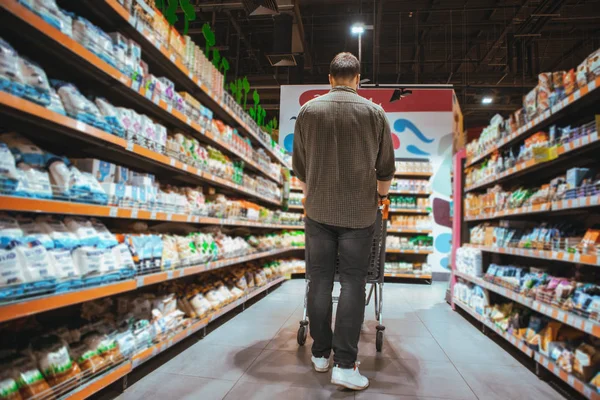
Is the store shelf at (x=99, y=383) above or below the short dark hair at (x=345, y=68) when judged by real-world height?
below

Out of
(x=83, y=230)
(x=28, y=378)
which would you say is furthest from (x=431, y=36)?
(x=28, y=378)

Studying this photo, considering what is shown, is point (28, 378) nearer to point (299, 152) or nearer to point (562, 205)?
point (299, 152)

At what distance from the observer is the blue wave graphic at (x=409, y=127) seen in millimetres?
7750

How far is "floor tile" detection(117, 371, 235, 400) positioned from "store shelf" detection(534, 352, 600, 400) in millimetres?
1709

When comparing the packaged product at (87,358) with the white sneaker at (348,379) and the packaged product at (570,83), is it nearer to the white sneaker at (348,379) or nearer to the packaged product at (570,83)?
the white sneaker at (348,379)

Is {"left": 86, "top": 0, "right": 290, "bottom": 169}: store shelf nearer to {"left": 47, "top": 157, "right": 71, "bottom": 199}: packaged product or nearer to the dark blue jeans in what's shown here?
{"left": 47, "top": 157, "right": 71, "bottom": 199}: packaged product

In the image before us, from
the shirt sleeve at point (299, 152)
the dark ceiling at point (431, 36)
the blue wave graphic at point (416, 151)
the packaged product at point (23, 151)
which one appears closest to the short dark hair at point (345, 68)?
the shirt sleeve at point (299, 152)

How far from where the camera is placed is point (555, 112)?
2484 mm

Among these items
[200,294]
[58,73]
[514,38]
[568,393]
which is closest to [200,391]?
[200,294]

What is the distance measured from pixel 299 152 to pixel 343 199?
413mm

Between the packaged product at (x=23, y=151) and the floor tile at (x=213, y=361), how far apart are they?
133 cm

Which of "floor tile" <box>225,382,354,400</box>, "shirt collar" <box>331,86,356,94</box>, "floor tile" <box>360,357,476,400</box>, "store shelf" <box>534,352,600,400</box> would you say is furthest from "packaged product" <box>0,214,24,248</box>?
"store shelf" <box>534,352,600,400</box>

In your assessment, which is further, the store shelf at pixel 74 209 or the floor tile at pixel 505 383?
the floor tile at pixel 505 383

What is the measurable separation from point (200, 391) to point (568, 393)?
6.38ft
